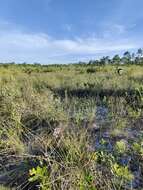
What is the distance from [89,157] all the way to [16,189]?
101 centimetres

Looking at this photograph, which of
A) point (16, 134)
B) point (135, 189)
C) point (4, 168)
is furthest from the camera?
point (16, 134)

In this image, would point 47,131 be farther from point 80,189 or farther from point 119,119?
point 80,189

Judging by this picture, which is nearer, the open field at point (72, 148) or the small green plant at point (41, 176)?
the small green plant at point (41, 176)

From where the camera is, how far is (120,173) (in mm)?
3352

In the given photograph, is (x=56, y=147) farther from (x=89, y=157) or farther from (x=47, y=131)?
(x=47, y=131)

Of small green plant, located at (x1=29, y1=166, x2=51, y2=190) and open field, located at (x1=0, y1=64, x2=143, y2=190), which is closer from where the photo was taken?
small green plant, located at (x1=29, y1=166, x2=51, y2=190)

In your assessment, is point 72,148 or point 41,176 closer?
point 41,176

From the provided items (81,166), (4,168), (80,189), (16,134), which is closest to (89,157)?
(81,166)

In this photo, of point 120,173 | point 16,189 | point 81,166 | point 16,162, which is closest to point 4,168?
point 16,162

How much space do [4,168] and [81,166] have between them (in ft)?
4.75

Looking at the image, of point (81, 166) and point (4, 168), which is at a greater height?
point (81, 166)

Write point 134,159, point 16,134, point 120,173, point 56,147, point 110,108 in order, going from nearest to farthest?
point 120,173, point 134,159, point 56,147, point 16,134, point 110,108

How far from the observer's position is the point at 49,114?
257 inches

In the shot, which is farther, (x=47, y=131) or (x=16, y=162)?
(x=47, y=131)
